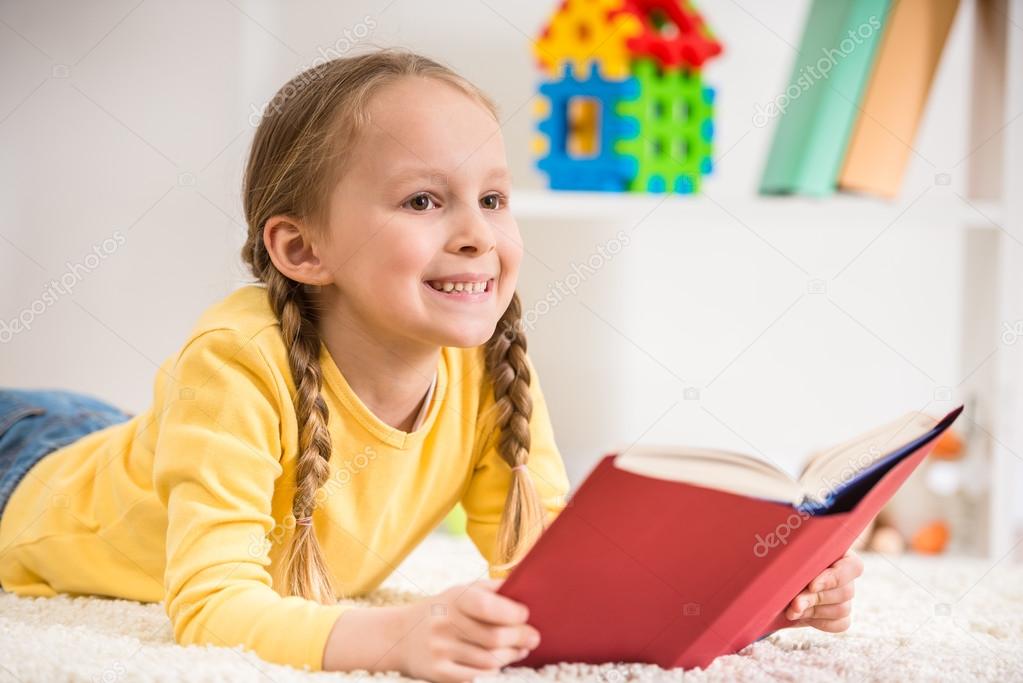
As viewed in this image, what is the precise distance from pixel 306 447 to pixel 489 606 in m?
0.30

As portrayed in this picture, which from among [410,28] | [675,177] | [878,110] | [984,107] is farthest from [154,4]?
[984,107]

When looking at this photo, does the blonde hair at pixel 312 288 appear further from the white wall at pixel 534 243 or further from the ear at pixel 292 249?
the white wall at pixel 534 243

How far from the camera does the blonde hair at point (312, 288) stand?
0.92m

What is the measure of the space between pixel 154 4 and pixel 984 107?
1.47 m

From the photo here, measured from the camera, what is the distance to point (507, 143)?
2.01 meters

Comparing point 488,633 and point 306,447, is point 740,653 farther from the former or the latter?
point 306,447

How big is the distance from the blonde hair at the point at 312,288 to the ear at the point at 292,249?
1cm

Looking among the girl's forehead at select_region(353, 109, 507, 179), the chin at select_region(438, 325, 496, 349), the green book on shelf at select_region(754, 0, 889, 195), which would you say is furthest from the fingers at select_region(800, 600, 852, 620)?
the green book on shelf at select_region(754, 0, 889, 195)

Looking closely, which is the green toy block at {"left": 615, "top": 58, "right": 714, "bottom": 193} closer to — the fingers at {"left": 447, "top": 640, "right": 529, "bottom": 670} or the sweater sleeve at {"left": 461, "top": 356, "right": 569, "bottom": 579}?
the sweater sleeve at {"left": 461, "top": 356, "right": 569, "bottom": 579}

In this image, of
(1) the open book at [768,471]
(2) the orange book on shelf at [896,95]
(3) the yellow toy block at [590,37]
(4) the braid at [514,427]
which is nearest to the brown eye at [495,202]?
(4) the braid at [514,427]

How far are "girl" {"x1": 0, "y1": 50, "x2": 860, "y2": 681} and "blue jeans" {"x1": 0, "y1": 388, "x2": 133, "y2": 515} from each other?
93 mm

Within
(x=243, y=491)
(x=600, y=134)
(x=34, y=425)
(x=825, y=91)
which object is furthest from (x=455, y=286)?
(x=825, y=91)

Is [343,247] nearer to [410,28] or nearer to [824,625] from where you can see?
[824,625]

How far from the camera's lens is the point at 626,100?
1659 mm
